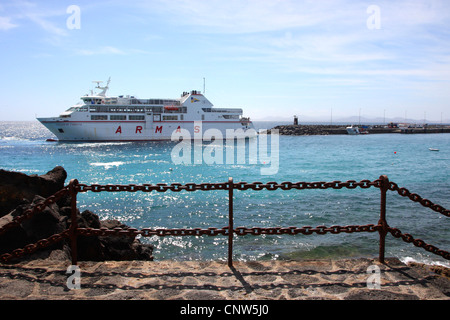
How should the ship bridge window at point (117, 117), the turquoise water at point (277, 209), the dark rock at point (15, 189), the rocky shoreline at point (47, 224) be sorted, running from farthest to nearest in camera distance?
the ship bridge window at point (117, 117) < the turquoise water at point (277, 209) < the dark rock at point (15, 189) < the rocky shoreline at point (47, 224)

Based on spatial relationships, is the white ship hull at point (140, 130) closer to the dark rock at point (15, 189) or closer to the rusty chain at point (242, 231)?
the dark rock at point (15, 189)

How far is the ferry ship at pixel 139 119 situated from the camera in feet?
178

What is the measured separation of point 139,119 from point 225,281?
5623cm

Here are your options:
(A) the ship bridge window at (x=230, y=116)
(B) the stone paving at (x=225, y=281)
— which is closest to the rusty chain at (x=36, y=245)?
(B) the stone paving at (x=225, y=281)

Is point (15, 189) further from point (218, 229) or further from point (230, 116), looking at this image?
point (230, 116)

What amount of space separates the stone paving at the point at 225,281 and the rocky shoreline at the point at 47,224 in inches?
35.1

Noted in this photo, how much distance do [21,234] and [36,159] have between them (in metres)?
Result: 37.0

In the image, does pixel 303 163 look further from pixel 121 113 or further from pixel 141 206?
pixel 121 113

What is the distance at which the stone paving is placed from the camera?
11.2ft

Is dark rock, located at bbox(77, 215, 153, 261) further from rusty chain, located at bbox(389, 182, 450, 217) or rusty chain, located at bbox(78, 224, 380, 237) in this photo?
rusty chain, located at bbox(389, 182, 450, 217)

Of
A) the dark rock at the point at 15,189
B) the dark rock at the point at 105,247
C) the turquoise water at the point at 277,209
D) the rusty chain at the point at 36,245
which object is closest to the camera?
the rusty chain at the point at 36,245

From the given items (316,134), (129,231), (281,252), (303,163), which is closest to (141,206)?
(281,252)

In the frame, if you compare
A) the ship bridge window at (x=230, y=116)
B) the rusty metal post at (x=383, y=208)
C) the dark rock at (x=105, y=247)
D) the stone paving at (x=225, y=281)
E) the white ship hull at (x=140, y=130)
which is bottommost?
the dark rock at (x=105, y=247)

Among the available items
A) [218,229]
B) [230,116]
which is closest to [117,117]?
[230,116]
